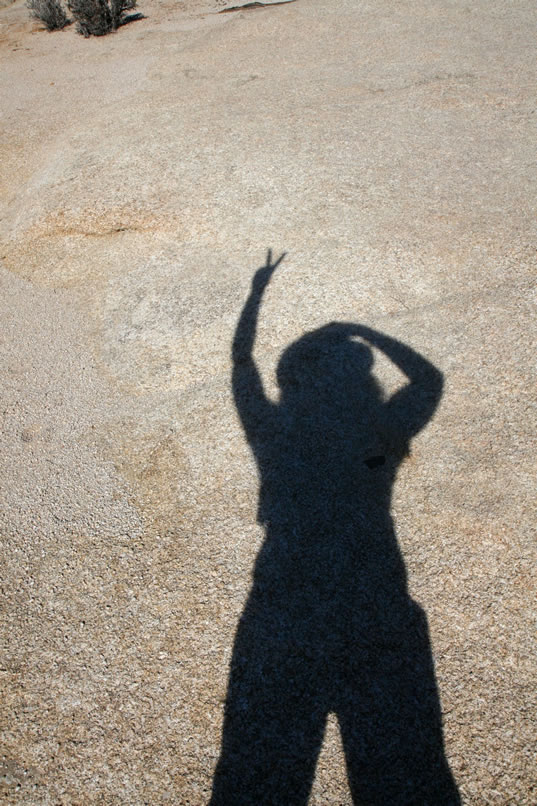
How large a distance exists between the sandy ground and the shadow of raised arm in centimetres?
9

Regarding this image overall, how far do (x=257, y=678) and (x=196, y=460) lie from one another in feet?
5.55

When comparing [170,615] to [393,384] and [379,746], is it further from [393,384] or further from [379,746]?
[393,384]

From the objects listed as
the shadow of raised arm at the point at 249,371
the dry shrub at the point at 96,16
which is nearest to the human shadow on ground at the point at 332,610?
→ the shadow of raised arm at the point at 249,371

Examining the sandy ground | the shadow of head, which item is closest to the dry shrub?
the sandy ground

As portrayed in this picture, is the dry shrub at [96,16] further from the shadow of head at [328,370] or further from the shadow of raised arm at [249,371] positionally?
the shadow of head at [328,370]

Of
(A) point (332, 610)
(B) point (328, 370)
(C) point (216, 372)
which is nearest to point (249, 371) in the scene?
(C) point (216, 372)

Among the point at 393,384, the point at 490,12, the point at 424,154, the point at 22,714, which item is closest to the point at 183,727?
the point at 22,714

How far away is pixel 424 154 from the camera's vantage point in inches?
309

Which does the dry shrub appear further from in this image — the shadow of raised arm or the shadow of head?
the shadow of head

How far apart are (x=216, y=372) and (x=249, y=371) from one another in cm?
29

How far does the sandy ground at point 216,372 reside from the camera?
3.13 m

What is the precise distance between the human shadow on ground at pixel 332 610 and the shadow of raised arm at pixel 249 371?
1 cm

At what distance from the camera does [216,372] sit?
5148 mm

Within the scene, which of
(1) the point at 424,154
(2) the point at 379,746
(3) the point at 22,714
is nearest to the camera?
(2) the point at 379,746
